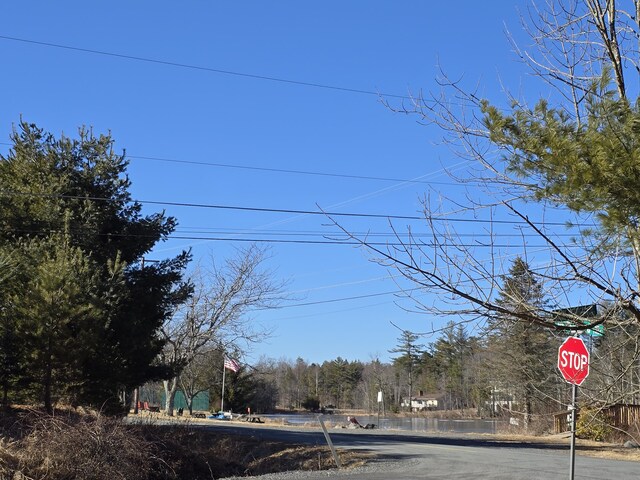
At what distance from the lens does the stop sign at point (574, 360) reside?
786cm

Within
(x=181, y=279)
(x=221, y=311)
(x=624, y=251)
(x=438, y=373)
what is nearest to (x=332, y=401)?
(x=438, y=373)

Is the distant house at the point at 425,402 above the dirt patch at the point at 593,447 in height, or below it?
below

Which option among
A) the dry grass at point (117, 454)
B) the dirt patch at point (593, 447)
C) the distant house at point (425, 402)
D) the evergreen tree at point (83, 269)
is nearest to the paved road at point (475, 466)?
the dirt patch at point (593, 447)

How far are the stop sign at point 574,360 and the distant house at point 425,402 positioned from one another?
4324 inches

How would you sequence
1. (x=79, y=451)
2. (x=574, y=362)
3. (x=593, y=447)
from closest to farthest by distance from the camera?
(x=574, y=362) < (x=79, y=451) < (x=593, y=447)

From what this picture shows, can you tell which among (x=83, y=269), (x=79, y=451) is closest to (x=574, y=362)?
(x=79, y=451)

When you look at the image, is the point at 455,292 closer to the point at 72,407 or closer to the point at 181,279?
the point at 72,407

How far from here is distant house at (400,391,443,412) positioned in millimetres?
115719

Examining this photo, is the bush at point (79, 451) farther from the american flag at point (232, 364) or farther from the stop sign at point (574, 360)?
the american flag at point (232, 364)

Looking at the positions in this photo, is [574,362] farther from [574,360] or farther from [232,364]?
[232,364]

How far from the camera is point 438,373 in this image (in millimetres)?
110000

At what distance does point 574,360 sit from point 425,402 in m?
115

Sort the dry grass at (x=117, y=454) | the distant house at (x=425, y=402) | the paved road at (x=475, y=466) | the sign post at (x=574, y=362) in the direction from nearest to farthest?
the sign post at (x=574, y=362), the dry grass at (x=117, y=454), the paved road at (x=475, y=466), the distant house at (x=425, y=402)

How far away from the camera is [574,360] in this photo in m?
8.01
